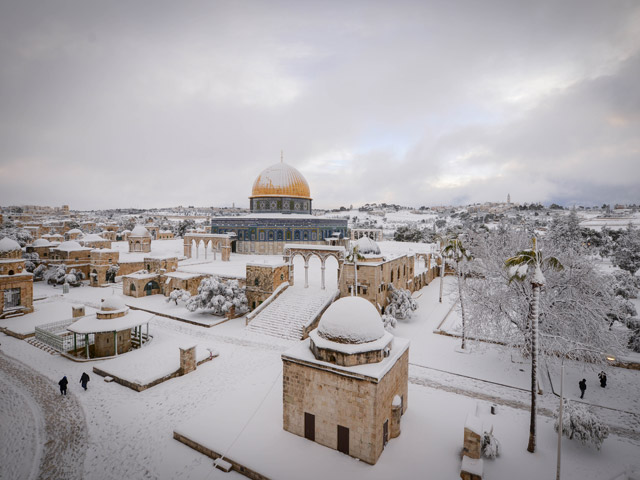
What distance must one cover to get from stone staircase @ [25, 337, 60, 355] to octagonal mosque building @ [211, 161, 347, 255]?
814 inches

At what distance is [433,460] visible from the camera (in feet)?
28.7

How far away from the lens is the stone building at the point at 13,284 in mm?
21219

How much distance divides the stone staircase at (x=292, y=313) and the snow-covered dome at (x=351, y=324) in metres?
8.26

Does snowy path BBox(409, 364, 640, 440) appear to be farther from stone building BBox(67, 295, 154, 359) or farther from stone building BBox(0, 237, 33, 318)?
stone building BBox(0, 237, 33, 318)

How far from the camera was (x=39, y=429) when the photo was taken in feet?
34.2

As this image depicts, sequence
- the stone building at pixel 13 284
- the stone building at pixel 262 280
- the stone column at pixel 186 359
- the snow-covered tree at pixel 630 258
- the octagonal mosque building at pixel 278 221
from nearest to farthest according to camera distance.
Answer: the stone column at pixel 186 359 → the stone building at pixel 13 284 → the stone building at pixel 262 280 → the snow-covered tree at pixel 630 258 → the octagonal mosque building at pixel 278 221

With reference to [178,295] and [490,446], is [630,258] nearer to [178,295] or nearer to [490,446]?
[490,446]

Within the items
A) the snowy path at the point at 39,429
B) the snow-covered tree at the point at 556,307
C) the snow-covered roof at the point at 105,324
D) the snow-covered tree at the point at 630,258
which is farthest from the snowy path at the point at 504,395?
the snow-covered tree at the point at 630,258

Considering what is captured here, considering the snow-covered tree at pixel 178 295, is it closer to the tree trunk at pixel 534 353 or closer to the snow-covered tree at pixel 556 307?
the snow-covered tree at pixel 556 307

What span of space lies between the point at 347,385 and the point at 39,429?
1033cm

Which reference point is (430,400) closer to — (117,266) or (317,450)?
(317,450)

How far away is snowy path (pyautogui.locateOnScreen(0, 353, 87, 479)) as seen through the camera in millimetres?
8812

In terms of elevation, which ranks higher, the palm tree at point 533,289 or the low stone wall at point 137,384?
the palm tree at point 533,289

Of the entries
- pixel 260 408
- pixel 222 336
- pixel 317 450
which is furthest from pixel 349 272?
pixel 317 450
